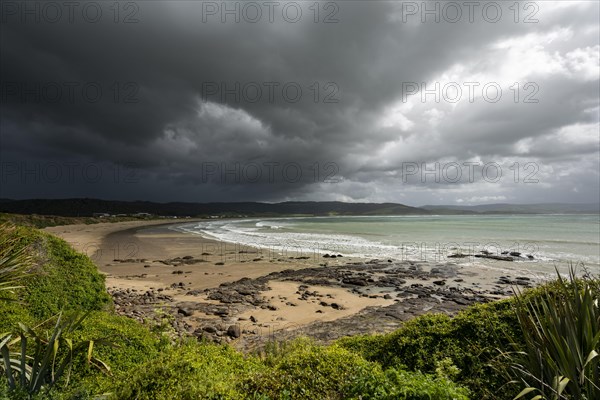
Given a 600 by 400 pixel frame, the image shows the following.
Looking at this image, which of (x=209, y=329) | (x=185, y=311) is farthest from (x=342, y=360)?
(x=185, y=311)

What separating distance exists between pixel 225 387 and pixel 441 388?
265 centimetres

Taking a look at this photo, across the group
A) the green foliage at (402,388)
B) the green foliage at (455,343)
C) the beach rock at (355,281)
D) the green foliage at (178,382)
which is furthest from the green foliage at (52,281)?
the beach rock at (355,281)

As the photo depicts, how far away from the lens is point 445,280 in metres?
19.8

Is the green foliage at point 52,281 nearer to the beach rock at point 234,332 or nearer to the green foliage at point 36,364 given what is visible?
the green foliage at point 36,364

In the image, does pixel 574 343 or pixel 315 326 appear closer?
pixel 574 343

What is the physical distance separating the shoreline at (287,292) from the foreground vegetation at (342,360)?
1.66 m

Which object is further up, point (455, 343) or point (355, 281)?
point (455, 343)

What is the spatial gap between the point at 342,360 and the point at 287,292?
12.3m

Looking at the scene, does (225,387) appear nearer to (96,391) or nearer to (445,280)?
(96,391)

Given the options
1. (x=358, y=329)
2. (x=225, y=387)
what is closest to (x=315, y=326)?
(x=358, y=329)

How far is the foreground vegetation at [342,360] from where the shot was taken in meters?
3.44

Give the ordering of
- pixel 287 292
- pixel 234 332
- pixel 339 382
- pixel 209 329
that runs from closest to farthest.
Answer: pixel 339 382, pixel 234 332, pixel 209 329, pixel 287 292

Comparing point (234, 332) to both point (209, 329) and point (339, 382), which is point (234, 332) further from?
point (339, 382)

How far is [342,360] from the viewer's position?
4758mm
